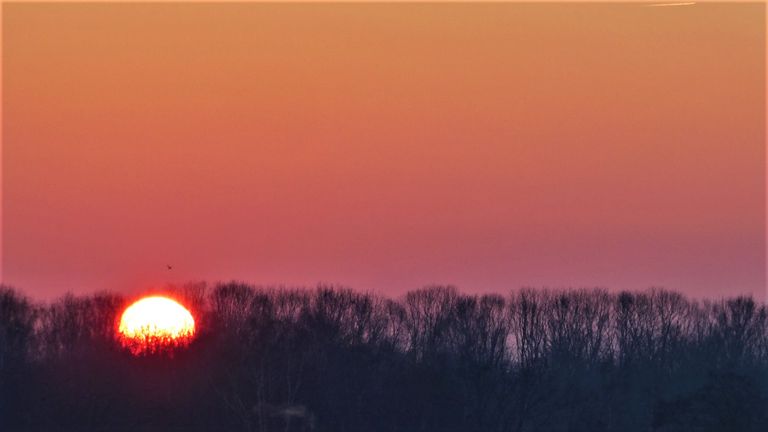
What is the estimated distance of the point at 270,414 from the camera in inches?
1841

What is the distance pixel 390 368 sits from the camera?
54625 millimetres

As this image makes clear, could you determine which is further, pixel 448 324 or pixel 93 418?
pixel 448 324

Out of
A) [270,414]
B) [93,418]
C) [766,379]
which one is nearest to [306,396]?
[270,414]

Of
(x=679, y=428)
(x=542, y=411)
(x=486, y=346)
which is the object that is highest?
(x=486, y=346)

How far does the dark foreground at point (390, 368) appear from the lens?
4397cm

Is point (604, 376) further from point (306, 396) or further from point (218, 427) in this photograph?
point (218, 427)

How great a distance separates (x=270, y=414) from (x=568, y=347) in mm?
24091

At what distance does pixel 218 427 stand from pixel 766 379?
870 inches

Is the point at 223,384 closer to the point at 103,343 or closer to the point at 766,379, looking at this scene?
the point at 103,343

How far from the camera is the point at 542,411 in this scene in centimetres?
5209

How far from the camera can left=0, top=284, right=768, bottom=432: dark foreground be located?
144ft

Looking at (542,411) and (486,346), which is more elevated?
(486,346)

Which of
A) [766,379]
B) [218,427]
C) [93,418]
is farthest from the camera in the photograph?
[766,379]

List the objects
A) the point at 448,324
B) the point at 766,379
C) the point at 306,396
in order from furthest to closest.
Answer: the point at 448,324
the point at 766,379
the point at 306,396
